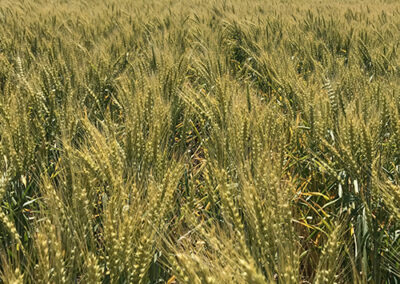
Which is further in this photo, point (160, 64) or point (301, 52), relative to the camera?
point (301, 52)

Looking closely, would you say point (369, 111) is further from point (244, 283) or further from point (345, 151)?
point (244, 283)

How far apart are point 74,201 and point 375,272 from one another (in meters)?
0.74

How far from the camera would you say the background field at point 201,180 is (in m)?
0.77

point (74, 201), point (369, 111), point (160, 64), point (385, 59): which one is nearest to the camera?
point (74, 201)

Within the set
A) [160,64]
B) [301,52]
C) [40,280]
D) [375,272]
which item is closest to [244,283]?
[40,280]

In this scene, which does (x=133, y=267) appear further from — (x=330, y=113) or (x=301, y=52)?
(x=301, y=52)

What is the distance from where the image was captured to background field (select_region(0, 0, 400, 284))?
0.77 meters

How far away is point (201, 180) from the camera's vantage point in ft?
5.05

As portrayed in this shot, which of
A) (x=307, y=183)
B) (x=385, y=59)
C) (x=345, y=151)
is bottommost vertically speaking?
(x=307, y=183)

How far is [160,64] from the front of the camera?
5.97 feet

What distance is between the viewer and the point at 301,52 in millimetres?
2441

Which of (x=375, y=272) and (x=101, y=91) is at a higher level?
(x=101, y=91)

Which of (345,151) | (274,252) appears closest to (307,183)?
(345,151)

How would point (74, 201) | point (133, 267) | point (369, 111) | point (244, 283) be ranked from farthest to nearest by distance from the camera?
point (369, 111) → point (74, 201) → point (133, 267) → point (244, 283)
